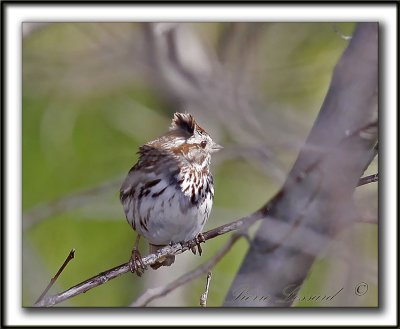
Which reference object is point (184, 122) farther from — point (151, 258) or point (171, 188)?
point (151, 258)

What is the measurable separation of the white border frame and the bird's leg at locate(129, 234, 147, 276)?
121 mm

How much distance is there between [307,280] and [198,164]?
1.32 ft

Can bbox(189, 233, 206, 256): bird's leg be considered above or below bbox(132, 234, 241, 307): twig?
above

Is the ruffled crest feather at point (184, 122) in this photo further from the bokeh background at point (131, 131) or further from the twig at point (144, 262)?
the twig at point (144, 262)

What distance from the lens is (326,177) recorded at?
192cm

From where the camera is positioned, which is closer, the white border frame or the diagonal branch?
the diagonal branch

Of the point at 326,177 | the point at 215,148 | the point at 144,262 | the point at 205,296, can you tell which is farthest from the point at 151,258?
the point at 326,177

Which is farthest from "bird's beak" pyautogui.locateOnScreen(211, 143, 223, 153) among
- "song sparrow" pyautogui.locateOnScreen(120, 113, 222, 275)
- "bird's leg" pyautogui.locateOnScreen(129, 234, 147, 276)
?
"bird's leg" pyautogui.locateOnScreen(129, 234, 147, 276)

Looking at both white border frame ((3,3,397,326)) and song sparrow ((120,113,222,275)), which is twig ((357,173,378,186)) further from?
song sparrow ((120,113,222,275))

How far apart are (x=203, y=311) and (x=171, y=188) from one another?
33 cm

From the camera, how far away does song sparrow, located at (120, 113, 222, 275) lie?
1915 millimetres

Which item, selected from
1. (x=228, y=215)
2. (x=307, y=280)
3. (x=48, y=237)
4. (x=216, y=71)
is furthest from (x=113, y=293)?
(x=216, y=71)

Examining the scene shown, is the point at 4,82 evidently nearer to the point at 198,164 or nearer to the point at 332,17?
the point at 198,164

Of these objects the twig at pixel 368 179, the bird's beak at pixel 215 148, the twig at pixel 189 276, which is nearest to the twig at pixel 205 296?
the twig at pixel 189 276
